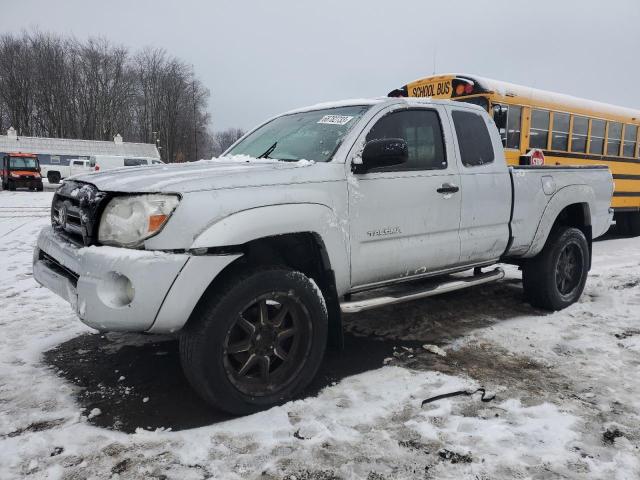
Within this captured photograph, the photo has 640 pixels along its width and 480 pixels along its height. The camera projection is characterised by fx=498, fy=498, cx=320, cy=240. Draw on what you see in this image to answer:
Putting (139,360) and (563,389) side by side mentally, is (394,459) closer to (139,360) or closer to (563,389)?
(563,389)

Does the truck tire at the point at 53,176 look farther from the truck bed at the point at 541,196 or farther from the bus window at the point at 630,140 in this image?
the truck bed at the point at 541,196

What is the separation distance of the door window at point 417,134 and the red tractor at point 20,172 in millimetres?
28165

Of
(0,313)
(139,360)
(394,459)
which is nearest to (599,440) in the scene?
(394,459)

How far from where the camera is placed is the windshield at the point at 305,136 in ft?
11.4

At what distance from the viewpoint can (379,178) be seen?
3385 millimetres

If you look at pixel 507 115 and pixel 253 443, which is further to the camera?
pixel 507 115

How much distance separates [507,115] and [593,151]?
303 centimetres

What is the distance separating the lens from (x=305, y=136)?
3.70m

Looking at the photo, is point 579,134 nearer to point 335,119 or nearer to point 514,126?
point 514,126

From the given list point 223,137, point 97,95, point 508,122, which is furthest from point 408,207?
point 223,137

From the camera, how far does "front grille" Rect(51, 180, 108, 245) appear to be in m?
2.70

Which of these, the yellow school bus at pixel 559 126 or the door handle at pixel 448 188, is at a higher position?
the yellow school bus at pixel 559 126

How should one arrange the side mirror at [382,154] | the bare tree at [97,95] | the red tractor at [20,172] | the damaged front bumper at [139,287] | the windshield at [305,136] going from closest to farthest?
the damaged front bumper at [139,287] → the side mirror at [382,154] → the windshield at [305,136] → the red tractor at [20,172] → the bare tree at [97,95]

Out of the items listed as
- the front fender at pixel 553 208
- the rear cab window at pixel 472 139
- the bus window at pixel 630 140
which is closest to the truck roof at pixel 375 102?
the rear cab window at pixel 472 139
